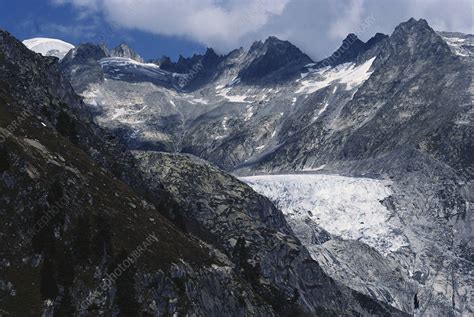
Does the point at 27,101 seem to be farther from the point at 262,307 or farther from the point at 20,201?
the point at 262,307

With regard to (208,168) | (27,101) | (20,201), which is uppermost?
(208,168)

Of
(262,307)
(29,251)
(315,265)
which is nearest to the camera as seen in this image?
(29,251)

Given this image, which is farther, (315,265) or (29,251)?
(315,265)

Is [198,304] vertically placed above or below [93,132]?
below

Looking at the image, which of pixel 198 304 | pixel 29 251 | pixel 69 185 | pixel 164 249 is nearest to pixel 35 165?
pixel 69 185

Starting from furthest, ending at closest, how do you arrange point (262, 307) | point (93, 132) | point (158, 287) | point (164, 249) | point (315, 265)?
point (315, 265)
point (93, 132)
point (262, 307)
point (164, 249)
point (158, 287)

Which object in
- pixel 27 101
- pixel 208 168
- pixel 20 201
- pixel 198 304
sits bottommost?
pixel 198 304

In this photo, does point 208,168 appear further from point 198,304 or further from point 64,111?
point 198,304

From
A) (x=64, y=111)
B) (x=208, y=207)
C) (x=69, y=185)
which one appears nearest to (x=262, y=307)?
(x=69, y=185)

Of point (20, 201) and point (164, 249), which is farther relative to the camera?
point (164, 249)
